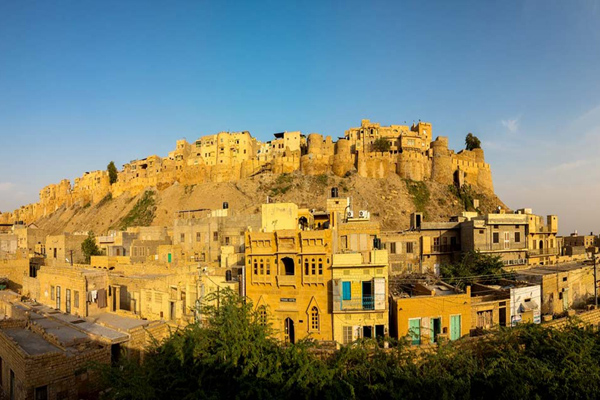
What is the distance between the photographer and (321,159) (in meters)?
83.0

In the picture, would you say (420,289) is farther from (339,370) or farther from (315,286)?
(339,370)

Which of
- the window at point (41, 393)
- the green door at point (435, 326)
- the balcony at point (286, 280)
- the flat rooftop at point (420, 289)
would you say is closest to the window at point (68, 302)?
the window at point (41, 393)

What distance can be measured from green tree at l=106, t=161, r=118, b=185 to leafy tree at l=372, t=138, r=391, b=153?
7123cm

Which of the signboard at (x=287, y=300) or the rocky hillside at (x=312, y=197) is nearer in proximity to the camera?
the signboard at (x=287, y=300)

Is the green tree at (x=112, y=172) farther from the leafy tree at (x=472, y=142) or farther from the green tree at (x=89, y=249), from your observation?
the leafy tree at (x=472, y=142)

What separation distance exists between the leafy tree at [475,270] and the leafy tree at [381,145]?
51.7 metres

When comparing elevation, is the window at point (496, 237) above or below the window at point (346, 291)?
above

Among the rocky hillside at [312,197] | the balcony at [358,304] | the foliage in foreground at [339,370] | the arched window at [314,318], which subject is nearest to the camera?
the foliage in foreground at [339,370]


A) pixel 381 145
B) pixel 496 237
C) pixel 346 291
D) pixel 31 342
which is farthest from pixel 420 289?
pixel 381 145

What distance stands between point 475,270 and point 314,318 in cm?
→ 1471

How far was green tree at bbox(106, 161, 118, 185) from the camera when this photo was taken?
110 metres

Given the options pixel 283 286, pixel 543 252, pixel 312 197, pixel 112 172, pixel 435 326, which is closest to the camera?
pixel 435 326

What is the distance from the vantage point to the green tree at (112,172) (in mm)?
110338

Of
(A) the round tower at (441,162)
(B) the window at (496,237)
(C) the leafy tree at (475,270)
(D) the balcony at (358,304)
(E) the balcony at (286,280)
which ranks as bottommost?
(D) the balcony at (358,304)
